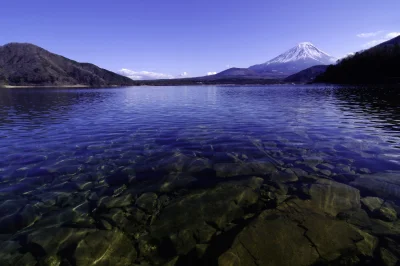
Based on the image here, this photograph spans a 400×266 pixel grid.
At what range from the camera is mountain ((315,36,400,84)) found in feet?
441

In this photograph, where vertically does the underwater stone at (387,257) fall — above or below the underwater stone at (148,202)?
above

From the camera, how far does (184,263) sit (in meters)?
5.78

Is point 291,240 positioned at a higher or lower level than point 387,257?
higher

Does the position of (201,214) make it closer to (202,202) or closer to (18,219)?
(202,202)

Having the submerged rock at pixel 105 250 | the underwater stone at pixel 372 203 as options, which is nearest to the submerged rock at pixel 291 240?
the underwater stone at pixel 372 203

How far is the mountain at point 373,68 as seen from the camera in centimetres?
13455

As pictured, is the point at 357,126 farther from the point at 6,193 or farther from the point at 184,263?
the point at 6,193

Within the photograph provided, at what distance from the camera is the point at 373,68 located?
488 feet

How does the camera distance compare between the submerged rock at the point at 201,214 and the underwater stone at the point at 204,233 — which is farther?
the submerged rock at the point at 201,214

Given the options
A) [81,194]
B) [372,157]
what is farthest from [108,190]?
[372,157]

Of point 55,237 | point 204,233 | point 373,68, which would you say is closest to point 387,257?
point 204,233

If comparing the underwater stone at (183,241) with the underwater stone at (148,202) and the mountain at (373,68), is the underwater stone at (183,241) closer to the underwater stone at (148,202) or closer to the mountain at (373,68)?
the underwater stone at (148,202)

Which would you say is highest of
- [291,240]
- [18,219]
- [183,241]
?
[291,240]

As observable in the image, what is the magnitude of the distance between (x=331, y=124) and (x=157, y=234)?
74.2ft
